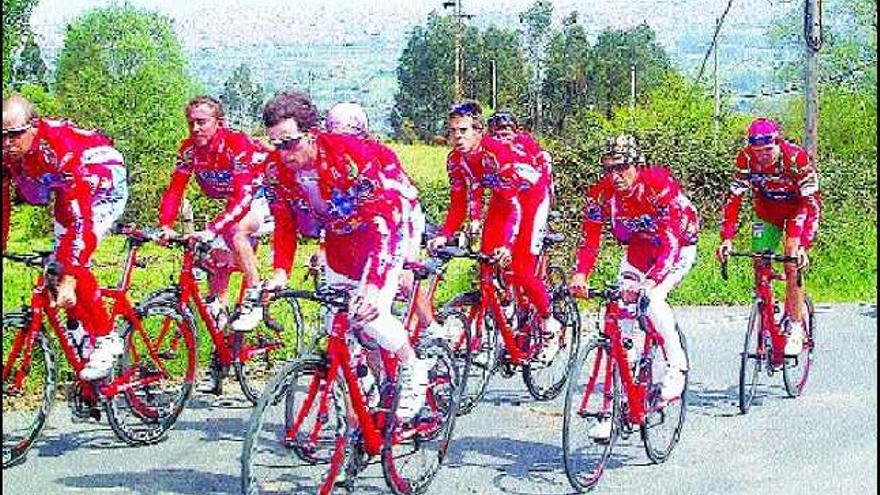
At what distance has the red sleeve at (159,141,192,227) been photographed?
8.29 m

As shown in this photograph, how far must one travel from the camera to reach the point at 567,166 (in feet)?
69.1

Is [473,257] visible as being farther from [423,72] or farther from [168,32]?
[168,32]

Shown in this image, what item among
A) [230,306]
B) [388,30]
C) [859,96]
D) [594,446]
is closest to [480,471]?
[594,446]

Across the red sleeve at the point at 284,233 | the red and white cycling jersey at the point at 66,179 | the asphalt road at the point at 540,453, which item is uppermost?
the red and white cycling jersey at the point at 66,179

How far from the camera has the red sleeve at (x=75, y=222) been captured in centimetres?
669

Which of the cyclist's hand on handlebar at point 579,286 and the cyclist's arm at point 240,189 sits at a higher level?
the cyclist's arm at point 240,189

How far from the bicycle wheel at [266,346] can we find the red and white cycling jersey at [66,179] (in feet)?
5.89

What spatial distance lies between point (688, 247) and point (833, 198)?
13215 mm

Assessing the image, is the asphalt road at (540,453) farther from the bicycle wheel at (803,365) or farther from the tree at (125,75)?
the tree at (125,75)

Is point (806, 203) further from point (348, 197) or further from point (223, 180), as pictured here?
point (348, 197)

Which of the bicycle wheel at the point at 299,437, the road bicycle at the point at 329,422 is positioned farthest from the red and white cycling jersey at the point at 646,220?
the bicycle wheel at the point at 299,437

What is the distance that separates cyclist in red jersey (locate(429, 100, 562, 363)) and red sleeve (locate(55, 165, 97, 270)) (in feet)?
8.40

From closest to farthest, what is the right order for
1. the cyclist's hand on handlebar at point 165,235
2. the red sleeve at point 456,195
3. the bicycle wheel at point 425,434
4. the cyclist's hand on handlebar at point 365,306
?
1. the cyclist's hand on handlebar at point 365,306
2. the bicycle wheel at point 425,434
3. the cyclist's hand on handlebar at point 165,235
4. the red sleeve at point 456,195

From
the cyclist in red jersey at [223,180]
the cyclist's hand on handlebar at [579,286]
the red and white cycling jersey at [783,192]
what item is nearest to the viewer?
the cyclist's hand on handlebar at [579,286]
